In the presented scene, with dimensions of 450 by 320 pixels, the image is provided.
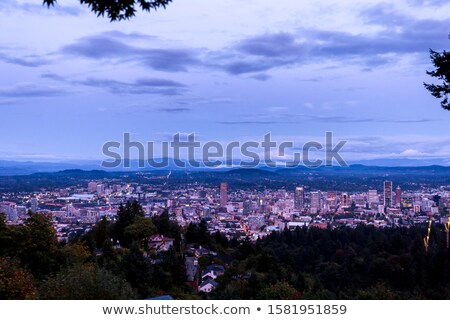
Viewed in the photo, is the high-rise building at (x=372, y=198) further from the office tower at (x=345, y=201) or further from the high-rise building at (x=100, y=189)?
the high-rise building at (x=100, y=189)

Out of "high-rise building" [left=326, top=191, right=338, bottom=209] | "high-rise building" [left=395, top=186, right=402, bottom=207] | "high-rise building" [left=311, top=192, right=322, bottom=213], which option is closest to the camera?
"high-rise building" [left=311, top=192, right=322, bottom=213]

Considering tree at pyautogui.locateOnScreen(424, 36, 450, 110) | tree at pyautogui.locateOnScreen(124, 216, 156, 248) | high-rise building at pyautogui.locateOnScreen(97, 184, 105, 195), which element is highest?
tree at pyautogui.locateOnScreen(424, 36, 450, 110)

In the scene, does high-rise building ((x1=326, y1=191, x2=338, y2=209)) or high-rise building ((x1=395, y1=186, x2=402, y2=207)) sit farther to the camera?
high-rise building ((x1=326, y1=191, x2=338, y2=209))

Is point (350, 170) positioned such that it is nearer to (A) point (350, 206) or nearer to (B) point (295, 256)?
(A) point (350, 206)

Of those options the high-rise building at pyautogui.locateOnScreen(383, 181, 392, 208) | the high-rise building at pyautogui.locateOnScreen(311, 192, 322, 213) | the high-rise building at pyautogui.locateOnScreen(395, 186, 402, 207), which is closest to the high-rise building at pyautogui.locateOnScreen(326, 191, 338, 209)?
the high-rise building at pyautogui.locateOnScreen(311, 192, 322, 213)

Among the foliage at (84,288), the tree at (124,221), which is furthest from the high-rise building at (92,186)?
the foliage at (84,288)

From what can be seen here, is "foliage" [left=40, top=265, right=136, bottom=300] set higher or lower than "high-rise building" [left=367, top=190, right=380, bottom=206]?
higher

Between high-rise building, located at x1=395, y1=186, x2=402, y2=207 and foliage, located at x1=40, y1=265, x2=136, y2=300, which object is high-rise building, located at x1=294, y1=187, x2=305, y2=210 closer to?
high-rise building, located at x1=395, y1=186, x2=402, y2=207
